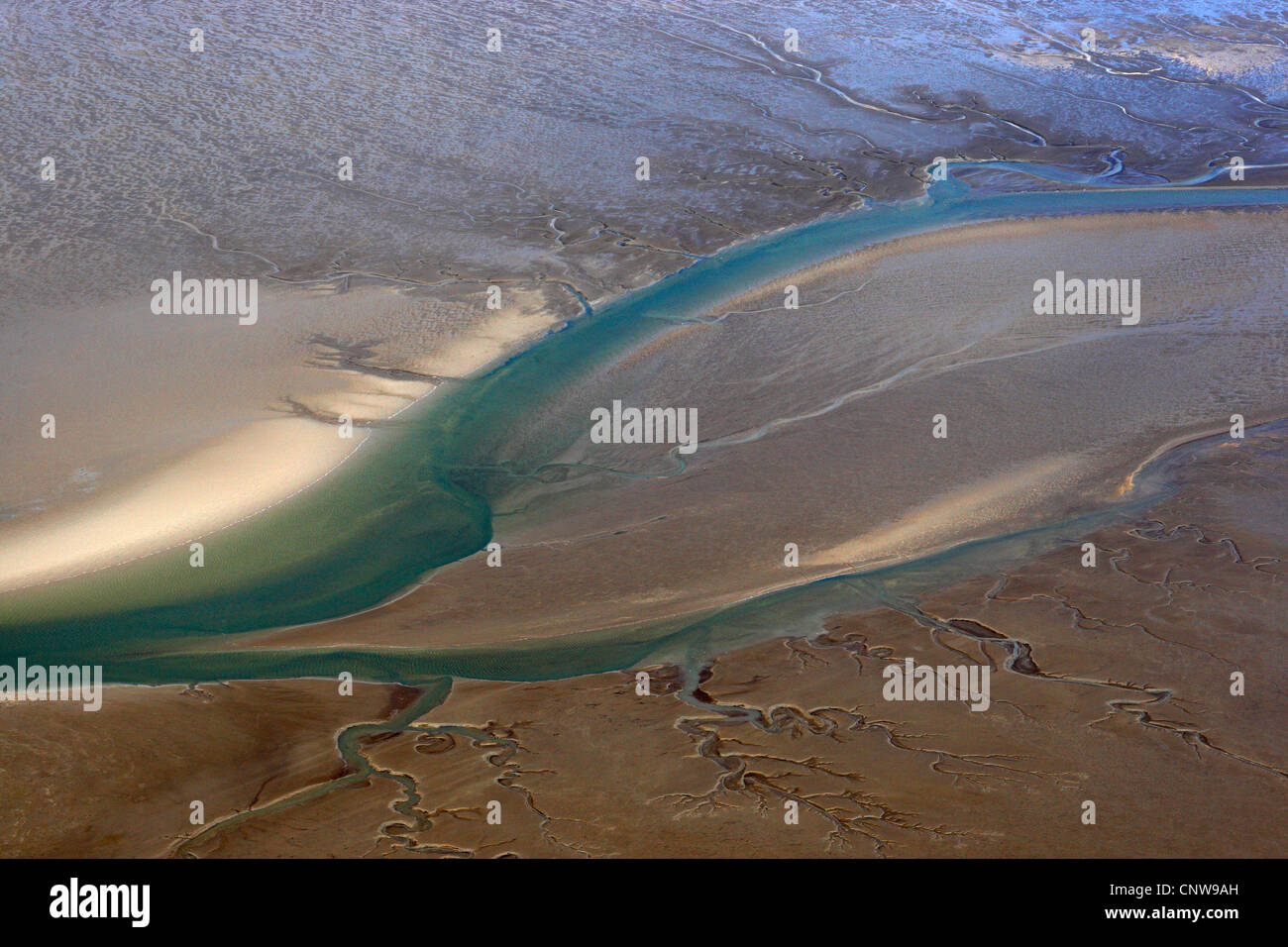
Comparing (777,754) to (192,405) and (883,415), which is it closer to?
(883,415)

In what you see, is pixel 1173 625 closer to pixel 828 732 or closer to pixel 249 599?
pixel 828 732

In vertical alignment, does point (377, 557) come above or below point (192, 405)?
below

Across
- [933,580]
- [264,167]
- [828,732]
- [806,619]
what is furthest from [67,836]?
[264,167]

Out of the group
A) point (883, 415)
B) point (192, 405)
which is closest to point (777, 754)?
point (883, 415)

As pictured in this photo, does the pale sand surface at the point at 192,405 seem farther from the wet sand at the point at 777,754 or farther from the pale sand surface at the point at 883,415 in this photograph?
the wet sand at the point at 777,754

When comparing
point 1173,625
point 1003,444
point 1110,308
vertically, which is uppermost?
point 1110,308

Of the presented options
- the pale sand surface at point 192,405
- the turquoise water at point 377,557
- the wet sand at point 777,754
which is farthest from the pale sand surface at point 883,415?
the pale sand surface at point 192,405
